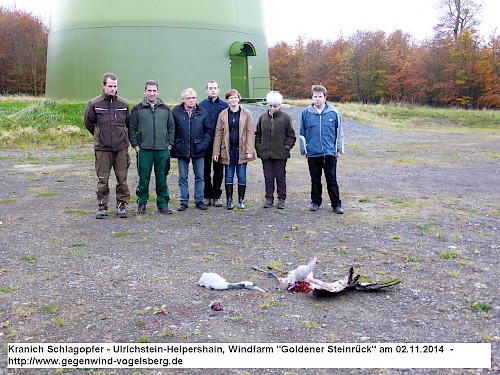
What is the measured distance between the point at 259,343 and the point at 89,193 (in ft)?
19.1

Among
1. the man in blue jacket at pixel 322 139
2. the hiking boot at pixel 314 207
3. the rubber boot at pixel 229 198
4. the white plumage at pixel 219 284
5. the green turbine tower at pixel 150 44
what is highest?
the green turbine tower at pixel 150 44

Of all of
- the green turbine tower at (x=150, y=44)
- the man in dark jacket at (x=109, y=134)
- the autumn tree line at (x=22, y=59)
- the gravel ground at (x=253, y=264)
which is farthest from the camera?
the autumn tree line at (x=22, y=59)

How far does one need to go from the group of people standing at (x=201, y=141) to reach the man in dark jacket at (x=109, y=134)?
0.04 feet

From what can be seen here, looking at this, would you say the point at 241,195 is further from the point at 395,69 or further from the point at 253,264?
the point at 395,69

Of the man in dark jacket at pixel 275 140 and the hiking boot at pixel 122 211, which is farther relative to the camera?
the man in dark jacket at pixel 275 140

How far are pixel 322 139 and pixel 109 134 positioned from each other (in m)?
2.60

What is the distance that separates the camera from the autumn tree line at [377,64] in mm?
35969

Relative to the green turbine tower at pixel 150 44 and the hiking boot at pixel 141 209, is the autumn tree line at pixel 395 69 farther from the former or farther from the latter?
the hiking boot at pixel 141 209

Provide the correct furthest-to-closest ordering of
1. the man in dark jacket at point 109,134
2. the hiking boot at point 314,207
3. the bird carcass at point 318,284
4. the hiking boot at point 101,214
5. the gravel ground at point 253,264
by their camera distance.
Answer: the hiking boot at point 314,207, the hiking boot at point 101,214, the man in dark jacket at point 109,134, the bird carcass at point 318,284, the gravel ground at point 253,264

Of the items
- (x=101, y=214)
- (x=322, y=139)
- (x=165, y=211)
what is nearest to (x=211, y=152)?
(x=165, y=211)

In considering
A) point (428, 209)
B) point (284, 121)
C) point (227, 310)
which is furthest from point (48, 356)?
point (428, 209)

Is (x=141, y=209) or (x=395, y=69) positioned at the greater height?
(x=395, y=69)

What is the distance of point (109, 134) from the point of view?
271 inches

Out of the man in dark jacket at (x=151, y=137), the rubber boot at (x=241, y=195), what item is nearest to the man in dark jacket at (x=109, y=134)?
the man in dark jacket at (x=151, y=137)
